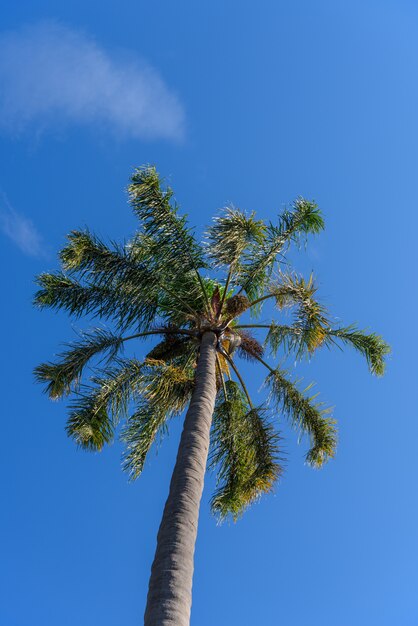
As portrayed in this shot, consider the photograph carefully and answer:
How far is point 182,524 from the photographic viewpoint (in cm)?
792

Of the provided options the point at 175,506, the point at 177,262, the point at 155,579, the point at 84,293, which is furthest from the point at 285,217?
the point at 155,579

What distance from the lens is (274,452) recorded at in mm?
12406

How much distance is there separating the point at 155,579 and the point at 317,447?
6.06m

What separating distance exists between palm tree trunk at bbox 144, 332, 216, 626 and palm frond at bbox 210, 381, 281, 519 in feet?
6.22

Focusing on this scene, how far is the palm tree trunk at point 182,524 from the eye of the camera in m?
6.71

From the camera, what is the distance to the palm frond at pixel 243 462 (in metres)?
12.3

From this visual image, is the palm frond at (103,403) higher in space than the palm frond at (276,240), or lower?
lower

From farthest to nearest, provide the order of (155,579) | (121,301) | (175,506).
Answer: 1. (121,301)
2. (175,506)
3. (155,579)

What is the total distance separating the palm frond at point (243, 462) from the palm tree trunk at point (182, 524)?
1.89m

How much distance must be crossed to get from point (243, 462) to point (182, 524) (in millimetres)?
4570

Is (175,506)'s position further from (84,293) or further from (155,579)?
(84,293)

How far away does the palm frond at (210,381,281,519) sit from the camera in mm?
12266

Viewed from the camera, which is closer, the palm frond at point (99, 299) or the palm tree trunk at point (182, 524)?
the palm tree trunk at point (182, 524)

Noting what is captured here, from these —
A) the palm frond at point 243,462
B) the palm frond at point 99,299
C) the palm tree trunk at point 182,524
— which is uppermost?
the palm frond at point 99,299
